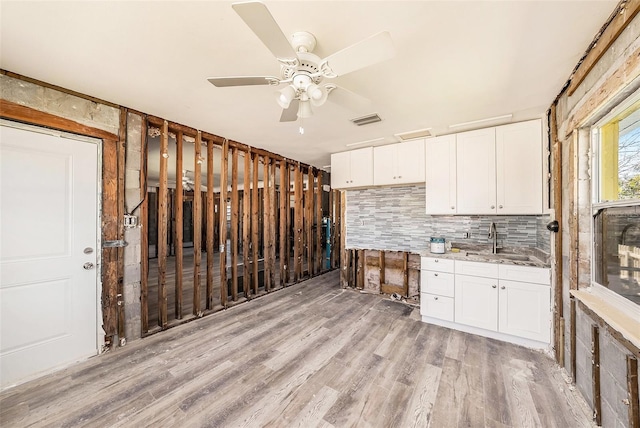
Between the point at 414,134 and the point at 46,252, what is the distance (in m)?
4.11

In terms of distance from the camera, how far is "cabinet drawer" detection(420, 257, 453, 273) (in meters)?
2.94

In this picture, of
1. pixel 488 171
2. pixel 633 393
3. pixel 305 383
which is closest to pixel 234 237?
pixel 305 383

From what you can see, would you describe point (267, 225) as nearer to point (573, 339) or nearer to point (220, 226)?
point (220, 226)

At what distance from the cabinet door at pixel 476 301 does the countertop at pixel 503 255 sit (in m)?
0.23

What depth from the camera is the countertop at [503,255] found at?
8.50ft

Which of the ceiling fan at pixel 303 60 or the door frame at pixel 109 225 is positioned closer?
the ceiling fan at pixel 303 60

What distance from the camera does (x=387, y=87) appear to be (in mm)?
2123

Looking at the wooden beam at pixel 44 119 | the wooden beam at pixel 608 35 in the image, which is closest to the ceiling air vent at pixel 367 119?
the wooden beam at pixel 608 35

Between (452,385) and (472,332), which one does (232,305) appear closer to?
(452,385)

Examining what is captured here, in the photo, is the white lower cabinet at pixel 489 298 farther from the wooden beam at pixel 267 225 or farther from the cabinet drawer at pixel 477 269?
the wooden beam at pixel 267 225

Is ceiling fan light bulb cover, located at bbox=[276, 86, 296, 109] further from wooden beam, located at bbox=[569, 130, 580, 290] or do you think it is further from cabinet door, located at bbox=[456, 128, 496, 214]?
cabinet door, located at bbox=[456, 128, 496, 214]

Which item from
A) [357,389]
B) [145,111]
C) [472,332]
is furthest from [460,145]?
[145,111]

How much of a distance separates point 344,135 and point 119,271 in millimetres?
3078

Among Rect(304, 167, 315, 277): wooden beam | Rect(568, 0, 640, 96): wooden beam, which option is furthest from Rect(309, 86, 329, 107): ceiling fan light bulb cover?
Rect(304, 167, 315, 277): wooden beam
